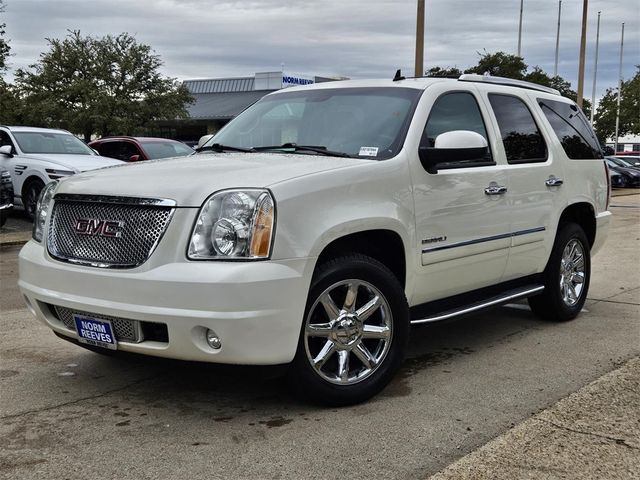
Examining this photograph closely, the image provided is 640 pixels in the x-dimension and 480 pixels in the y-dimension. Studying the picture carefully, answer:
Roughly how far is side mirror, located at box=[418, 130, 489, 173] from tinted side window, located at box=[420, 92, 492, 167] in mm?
124

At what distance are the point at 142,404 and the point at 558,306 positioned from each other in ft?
11.5

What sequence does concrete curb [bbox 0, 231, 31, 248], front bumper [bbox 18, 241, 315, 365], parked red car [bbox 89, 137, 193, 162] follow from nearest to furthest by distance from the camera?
front bumper [bbox 18, 241, 315, 365]
concrete curb [bbox 0, 231, 31, 248]
parked red car [bbox 89, 137, 193, 162]

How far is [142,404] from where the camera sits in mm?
4164

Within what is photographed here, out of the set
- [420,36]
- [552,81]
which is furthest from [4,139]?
[552,81]

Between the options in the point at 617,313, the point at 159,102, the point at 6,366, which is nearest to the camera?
the point at 6,366

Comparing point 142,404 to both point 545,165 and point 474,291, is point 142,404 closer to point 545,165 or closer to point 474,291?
point 474,291

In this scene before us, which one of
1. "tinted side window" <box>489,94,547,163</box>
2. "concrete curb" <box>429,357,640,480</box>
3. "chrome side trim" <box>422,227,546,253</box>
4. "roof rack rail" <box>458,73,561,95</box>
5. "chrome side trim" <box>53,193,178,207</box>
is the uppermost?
"roof rack rail" <box>458,73,561,95</box>

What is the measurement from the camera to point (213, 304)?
11.6 feet

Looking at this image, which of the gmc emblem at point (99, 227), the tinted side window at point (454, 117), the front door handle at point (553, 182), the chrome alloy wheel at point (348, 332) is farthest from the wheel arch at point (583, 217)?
the gmc emblem at point (99, 227)

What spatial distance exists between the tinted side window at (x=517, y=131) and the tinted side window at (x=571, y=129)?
35 cm

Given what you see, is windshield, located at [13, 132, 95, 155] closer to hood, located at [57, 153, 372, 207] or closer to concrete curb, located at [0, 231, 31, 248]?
concrete curb, located at [0, 231, 31, 248]

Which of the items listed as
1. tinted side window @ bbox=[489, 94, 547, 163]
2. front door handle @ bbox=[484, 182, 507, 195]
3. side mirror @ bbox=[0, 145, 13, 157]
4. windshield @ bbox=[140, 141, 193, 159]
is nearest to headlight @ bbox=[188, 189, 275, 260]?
front door handle @ bbox=[484, 182, 507, 195]

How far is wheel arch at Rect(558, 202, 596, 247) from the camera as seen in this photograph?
6.27 metres

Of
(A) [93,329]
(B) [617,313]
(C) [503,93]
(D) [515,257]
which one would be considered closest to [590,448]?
(D) [515,257]
